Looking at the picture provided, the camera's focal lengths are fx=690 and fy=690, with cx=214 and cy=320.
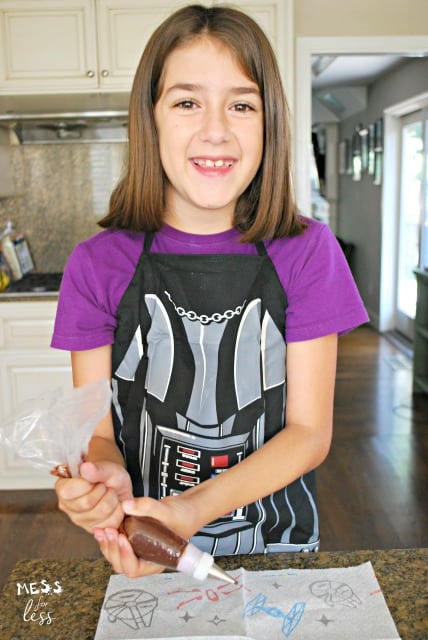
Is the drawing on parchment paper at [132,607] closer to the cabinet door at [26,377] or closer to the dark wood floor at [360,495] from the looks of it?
the dark wood floor at [360,495]

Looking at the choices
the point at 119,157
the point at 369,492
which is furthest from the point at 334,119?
the point at 369,492

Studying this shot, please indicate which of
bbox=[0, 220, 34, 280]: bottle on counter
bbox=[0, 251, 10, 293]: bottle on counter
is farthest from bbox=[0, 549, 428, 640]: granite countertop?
bbox=[0, 220, 34, 280]: bottle on counter

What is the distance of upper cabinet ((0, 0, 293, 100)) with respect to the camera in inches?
120

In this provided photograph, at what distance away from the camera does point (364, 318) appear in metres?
1.17

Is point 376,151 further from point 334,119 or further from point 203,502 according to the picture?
point 203,502

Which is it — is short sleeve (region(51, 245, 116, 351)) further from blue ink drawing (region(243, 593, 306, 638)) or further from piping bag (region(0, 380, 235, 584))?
blue ink drawing (region(243, 593, 306, 638))

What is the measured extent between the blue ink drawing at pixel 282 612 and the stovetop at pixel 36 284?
2367 mm

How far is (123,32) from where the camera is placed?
307cm

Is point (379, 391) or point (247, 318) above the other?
point (247, 318)

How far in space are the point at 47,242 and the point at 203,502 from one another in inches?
117

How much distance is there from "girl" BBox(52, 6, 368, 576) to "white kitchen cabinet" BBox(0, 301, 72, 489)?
6.42 ft

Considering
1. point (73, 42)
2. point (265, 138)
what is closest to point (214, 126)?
point (265, 138)

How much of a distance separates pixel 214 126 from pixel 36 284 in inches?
97.0

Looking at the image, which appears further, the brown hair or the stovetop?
the stovetop
